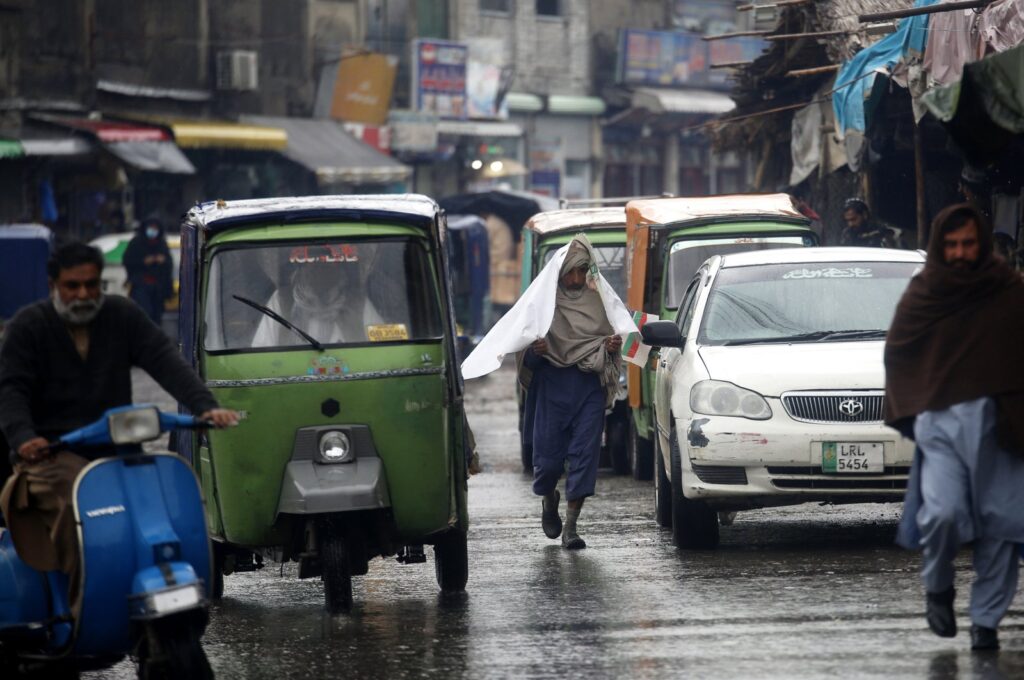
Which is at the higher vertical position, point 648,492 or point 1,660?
point 1,660

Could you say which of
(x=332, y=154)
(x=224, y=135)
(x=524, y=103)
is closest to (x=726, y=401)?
(x=224, y=135)

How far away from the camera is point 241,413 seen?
9305 mm

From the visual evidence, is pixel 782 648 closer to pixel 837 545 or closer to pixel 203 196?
pixel 837 545

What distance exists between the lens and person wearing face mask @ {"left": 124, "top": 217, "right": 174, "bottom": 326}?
1116 inches

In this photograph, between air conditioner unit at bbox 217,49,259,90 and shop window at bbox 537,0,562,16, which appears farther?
shop window at bbox 537,0,562,16

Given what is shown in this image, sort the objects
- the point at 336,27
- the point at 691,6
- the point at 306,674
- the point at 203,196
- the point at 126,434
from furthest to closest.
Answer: the point at 691,6 < the point at 336,27 < the point at 203,196 < the point at 306,674 < the point at 126,434

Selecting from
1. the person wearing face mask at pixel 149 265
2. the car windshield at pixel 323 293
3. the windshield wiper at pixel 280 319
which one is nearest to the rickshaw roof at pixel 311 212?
the car windshield at pixel 323 293

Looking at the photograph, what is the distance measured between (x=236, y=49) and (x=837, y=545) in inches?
1160

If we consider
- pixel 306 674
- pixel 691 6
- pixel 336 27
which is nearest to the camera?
pixel 306 674

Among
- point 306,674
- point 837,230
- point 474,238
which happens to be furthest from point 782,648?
point 474,238

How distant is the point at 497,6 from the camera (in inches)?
1876

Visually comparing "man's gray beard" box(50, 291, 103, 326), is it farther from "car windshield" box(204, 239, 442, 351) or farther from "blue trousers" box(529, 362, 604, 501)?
"blue trousers" box(529, 362, 604, 501)

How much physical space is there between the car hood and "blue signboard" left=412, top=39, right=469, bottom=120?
32677 millimetres

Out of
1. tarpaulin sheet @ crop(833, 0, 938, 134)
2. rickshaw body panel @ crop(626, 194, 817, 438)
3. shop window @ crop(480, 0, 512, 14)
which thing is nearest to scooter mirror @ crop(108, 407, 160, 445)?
rickshaw body panel @ crop(626, 194, 817, 438)
